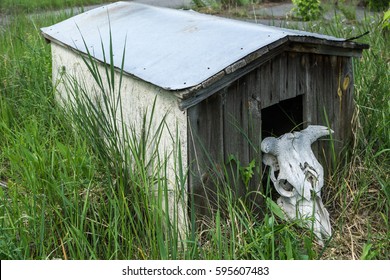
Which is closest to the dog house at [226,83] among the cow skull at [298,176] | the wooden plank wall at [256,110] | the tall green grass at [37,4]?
the wooden plank wall at [256,110]

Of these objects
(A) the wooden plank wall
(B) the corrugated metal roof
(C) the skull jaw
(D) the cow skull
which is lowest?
(C) the skull jaw

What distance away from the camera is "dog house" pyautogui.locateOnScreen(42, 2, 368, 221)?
3.59m

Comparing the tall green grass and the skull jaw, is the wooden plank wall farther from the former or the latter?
the tall green grass

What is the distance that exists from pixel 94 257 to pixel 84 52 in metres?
1.95

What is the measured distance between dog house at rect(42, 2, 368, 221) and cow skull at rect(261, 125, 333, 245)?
117 millimetres

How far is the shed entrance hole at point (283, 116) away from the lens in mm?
4520

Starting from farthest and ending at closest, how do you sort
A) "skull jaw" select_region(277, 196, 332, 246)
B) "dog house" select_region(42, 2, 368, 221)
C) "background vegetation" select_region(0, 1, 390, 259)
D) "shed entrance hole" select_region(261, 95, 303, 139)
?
"shed entrance hole" select_region(261, 95, 303, 139)
"skull jaw" select_region(277, 196, 332, 246)
"dog house" select_region(42, 2, 368, 221)
"background vegetation" select_region(0, 1, 390, 259)

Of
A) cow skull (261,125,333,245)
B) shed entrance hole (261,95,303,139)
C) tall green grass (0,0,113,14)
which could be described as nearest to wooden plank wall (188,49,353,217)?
cow skull (261,125,333,245)

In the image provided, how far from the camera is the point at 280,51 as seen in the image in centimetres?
384

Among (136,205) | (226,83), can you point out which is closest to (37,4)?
(226,83)

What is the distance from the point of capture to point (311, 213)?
3783mm

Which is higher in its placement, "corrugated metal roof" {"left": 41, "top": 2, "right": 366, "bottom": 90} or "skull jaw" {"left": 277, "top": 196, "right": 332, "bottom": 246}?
"corrugated metal roof" {"left": 41, "top": 2, "right": 366, "bottom": 90}

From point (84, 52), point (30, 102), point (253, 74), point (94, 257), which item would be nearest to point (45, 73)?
point (30, 102)
